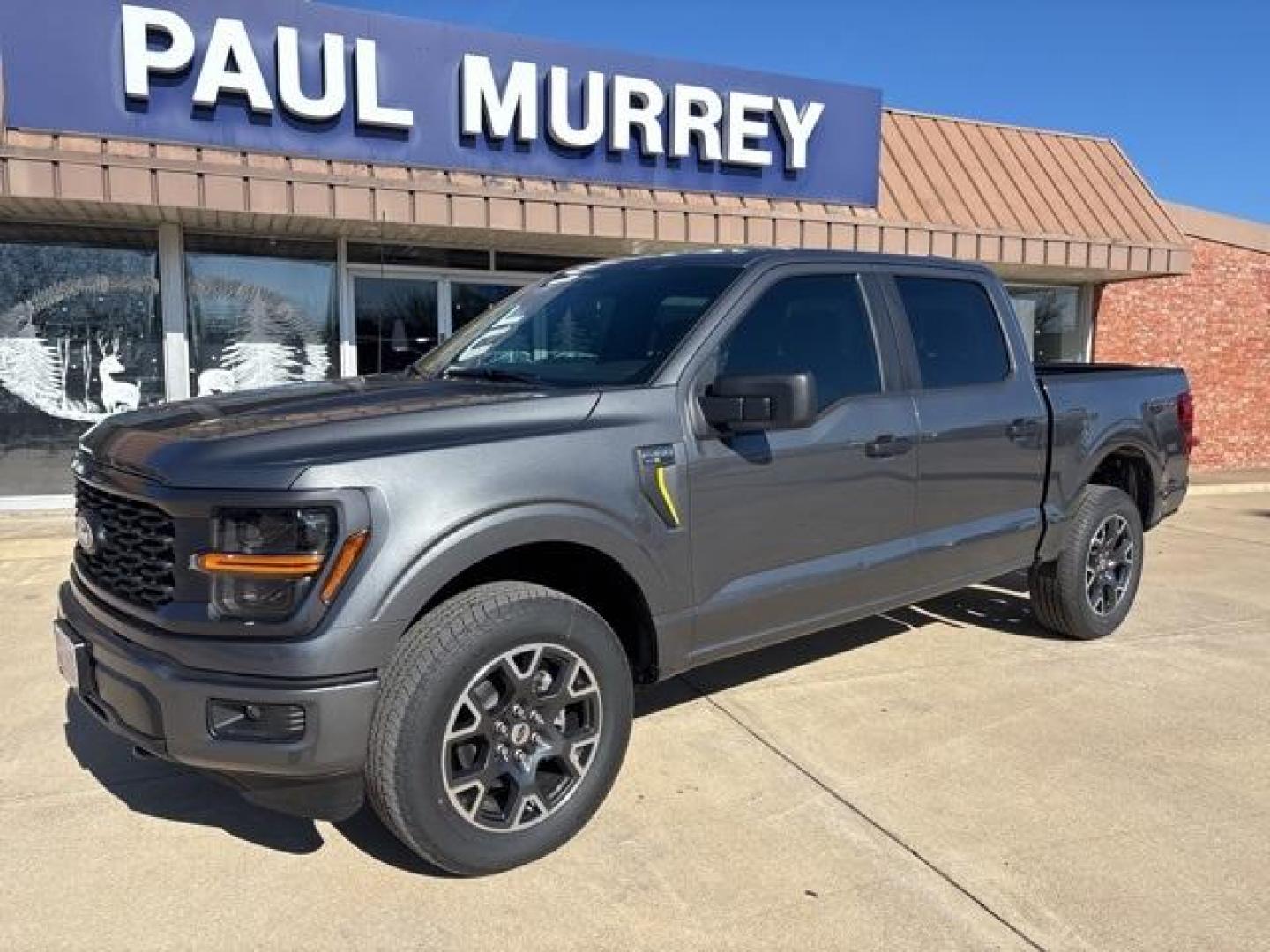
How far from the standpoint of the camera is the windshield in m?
3.46

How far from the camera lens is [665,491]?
3.16 metres

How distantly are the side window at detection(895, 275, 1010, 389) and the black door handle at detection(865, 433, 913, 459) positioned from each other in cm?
39

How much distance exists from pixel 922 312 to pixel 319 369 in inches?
274

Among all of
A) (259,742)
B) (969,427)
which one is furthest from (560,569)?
(969,427)

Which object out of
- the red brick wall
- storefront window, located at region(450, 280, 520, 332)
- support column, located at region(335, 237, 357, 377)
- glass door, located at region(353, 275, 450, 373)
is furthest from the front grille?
the red brick wall

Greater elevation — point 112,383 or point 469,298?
point 469,298

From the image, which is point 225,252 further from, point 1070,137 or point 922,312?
point 1070,137

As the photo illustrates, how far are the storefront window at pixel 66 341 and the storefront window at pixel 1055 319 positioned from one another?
10.4 meters

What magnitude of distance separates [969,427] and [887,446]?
0.63 metres

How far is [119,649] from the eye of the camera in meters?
2.70

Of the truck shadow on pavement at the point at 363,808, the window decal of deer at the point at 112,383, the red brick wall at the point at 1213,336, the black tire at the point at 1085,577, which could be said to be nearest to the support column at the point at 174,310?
the window decal of deer at the point at 112,383

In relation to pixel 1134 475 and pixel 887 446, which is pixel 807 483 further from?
pixel 1134 475

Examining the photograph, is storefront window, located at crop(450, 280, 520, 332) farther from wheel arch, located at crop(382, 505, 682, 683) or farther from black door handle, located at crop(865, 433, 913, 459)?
wheel arch, located at crop(382, 505, 682, 683)

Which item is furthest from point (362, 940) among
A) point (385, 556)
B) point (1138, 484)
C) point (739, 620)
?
point (1138, 484)
